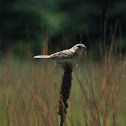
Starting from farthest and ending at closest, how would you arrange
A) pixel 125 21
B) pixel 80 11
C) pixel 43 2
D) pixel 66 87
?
pixel 43 2
pixel 80 11
pixel 125 21
pixel 66 87

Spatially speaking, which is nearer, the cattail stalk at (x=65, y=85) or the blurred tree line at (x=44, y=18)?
the cattail stalk at (x=65, y=85)

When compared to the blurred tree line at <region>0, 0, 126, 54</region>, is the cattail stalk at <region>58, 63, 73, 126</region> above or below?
below

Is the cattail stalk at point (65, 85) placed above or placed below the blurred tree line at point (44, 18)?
below

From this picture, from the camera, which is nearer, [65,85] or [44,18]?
[65,85]

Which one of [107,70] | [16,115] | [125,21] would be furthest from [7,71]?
[125,21]

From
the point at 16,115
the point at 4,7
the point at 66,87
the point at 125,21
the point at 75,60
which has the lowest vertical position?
the point at 16,115

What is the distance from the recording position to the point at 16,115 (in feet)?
5.84

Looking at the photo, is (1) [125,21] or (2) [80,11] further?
(2) [80,11]

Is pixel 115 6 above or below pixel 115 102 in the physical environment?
above

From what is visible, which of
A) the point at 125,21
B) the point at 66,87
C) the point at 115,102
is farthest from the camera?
the point at 125,21

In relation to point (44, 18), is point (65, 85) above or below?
below

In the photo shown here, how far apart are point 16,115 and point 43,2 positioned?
33.0 feet

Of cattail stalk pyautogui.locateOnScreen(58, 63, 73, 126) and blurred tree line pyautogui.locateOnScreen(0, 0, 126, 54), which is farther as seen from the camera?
blurred tree line pyautogui.locateOnScreen(0, 0, 126, 54)

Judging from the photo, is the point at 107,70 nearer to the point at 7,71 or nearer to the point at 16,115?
the point at 16,115
